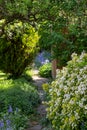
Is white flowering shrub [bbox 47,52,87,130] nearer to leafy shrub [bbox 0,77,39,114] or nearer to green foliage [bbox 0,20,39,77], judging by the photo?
leafy shrub [bbox 0,77,39,114]

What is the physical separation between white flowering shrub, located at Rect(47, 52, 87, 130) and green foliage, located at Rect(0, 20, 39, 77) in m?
5.89

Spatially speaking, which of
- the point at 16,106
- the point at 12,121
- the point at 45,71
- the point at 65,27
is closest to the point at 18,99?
the point at 16,106

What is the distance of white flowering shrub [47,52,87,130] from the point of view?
4.82 metres

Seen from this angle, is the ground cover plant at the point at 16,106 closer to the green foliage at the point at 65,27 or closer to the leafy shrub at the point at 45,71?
the green foliage at the point at 65,27

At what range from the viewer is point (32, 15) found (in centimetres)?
748

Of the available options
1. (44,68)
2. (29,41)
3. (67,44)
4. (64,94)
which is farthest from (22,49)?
(64,94)

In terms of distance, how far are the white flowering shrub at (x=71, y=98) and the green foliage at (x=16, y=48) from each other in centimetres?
589

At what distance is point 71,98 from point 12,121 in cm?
179

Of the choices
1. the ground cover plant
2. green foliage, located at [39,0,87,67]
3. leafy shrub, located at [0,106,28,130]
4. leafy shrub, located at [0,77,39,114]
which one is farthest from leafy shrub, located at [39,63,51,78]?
green foliage, located at [39,0,87,67]

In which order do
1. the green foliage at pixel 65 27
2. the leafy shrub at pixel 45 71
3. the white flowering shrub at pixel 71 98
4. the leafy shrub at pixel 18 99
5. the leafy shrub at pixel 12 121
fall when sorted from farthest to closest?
the leafy shrub at pixel 45 71 → the leafy shrub at pixel 18 99 → the leafy shrub at pixel 12 121 → the green foliage at pixel 65 27 → the white flowering shrub at pixel 71 98

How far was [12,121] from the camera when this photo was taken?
21.4 ft

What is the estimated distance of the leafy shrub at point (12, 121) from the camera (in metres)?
6.11

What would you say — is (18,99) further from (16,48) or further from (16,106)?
(16,48)

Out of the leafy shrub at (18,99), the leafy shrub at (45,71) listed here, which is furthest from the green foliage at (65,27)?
the leafy shrub at (45,71)
